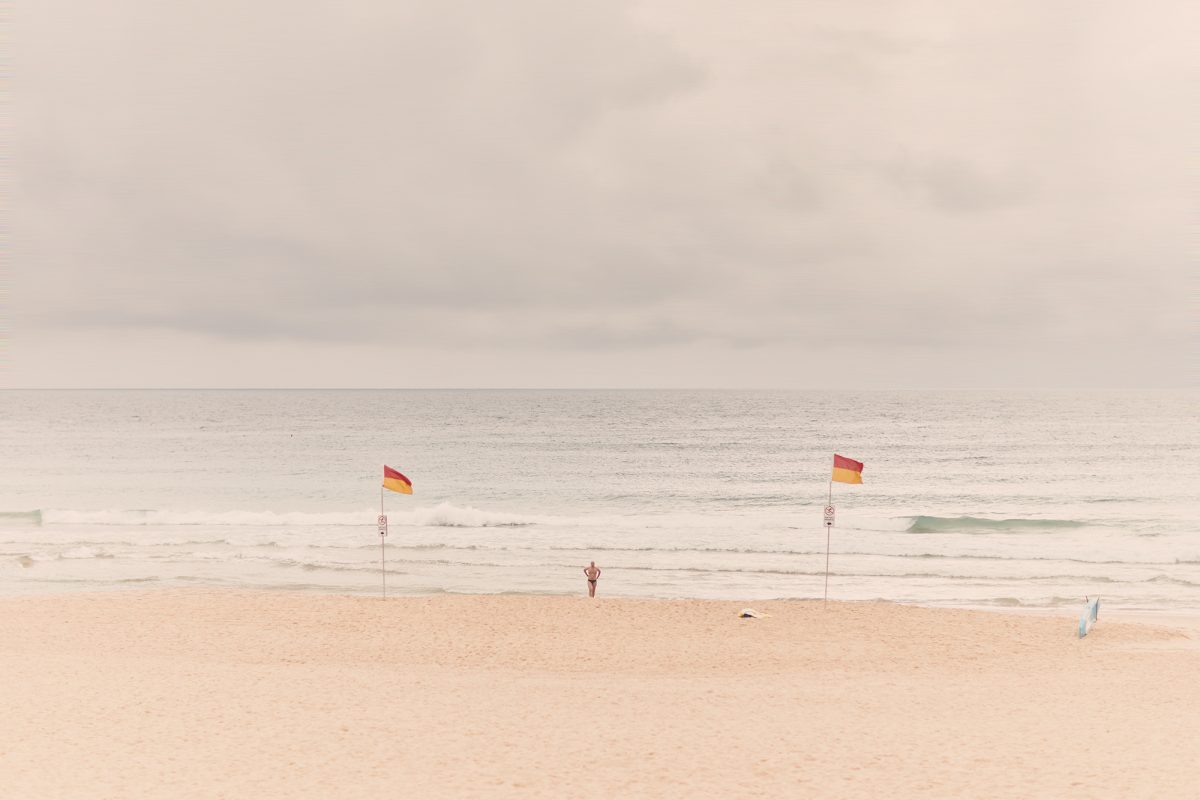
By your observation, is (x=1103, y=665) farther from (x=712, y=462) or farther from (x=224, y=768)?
(x=712, y=462)

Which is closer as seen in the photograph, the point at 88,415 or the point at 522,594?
the point at 522,594

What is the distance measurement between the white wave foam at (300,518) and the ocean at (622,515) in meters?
0.13

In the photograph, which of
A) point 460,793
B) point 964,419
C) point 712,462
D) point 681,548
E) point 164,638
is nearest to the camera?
point 460,793

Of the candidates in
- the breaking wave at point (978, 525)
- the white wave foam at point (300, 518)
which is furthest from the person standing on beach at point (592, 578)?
the breaking wave at point (978, 525)

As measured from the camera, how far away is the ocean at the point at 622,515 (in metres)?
26.5

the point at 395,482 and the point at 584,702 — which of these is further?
the point at 395,482

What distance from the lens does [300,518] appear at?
39.6 metres

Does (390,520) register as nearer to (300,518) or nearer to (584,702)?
(300,518)

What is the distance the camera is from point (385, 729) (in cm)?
1198

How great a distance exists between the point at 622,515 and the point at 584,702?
2736 cm

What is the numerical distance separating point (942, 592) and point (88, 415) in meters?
133

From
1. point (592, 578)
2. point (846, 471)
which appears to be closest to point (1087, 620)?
point (846, 471)

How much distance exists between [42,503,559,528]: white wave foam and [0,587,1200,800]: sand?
1723 cm

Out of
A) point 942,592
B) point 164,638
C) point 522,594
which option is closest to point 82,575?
point 164,638
